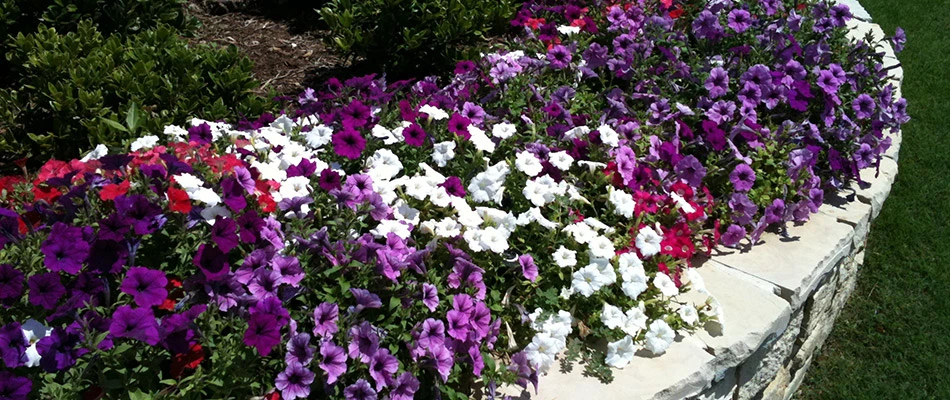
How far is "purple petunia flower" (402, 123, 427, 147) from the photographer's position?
2.89m

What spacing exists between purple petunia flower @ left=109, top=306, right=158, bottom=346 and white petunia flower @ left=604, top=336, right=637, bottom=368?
4.49 ft

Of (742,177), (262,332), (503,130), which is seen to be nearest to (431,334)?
(262,332)

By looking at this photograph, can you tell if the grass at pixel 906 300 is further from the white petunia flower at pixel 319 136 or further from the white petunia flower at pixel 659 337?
the white petunia flower at pixel 319 136

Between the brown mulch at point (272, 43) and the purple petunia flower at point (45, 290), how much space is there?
2452 mm

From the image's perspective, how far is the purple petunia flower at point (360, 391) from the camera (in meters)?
2.12

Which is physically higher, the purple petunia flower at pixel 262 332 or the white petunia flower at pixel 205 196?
the white petunia flower at pixel 205 196

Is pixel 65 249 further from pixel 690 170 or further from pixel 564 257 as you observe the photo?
pixel 690 170

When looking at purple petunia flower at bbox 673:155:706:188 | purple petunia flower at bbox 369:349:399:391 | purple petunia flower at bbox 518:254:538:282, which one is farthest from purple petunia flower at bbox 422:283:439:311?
purple petunia flower at bbox 673:155:706:188

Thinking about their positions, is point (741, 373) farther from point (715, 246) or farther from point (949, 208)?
point (949, 208)

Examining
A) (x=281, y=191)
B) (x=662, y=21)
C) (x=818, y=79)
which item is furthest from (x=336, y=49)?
(x=818, y=79)

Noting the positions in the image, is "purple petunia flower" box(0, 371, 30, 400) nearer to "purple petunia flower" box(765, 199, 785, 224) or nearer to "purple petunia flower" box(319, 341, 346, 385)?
"purple petunia flower" box(319, 341, 346, 385)

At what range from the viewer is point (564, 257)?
8.66 ft

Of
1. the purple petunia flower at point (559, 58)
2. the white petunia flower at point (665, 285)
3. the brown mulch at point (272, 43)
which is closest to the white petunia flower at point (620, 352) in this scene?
the white petunia flower at point (665, 285)

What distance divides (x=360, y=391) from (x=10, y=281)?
92 centimetres
